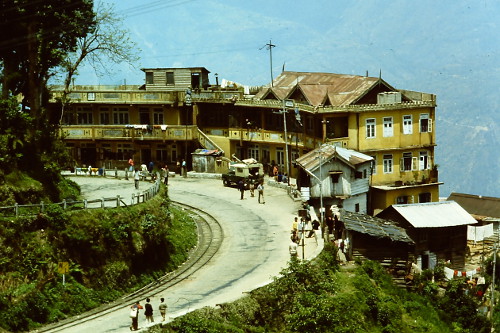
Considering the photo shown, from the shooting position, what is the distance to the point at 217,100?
7288 centimetres

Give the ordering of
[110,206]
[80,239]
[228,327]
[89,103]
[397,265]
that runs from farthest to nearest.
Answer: [89,103]
[397,265]
[110,206]
[80,239]
[228,327]

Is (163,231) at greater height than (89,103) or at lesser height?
lesser

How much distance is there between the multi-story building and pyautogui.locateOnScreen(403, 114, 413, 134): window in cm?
9

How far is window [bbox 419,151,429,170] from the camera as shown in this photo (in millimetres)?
69312

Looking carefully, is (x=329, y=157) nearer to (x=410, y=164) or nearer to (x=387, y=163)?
(x=387, y=163)

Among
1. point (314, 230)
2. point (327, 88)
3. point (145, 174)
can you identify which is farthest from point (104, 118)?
point (314, 230)

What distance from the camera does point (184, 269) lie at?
139 ft

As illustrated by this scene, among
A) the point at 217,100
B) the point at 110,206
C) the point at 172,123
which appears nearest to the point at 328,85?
the point at 217,100

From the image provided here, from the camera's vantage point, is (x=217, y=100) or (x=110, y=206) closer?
(x=110, y=206)

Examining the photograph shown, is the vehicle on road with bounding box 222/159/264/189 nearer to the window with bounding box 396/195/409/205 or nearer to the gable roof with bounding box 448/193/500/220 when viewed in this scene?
the window with bounding box 396/195/409/205

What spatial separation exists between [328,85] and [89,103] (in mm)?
22980

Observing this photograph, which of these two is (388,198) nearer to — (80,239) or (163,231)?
(163,231)

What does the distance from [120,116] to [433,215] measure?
3287cm

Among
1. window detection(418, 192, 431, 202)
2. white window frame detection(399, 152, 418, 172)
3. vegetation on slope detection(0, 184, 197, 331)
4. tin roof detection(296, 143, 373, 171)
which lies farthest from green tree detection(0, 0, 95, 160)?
window detection(418, 192, 431, 202)
